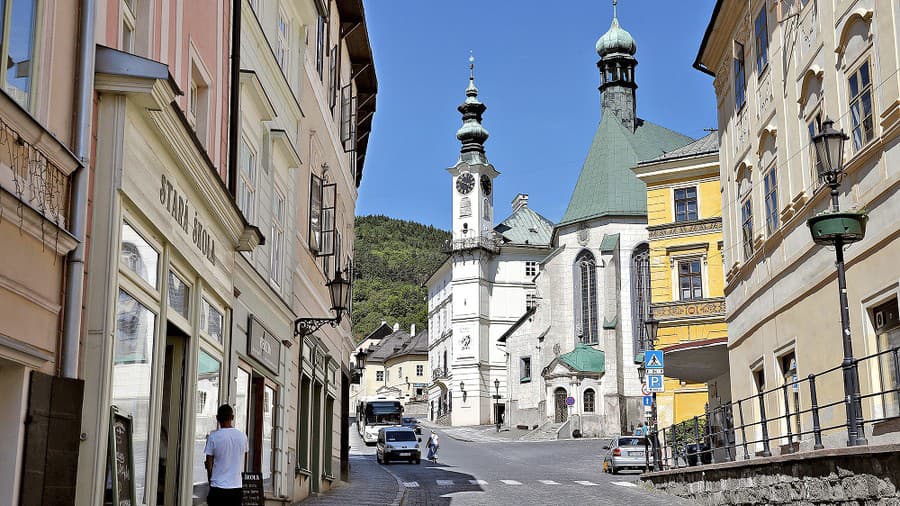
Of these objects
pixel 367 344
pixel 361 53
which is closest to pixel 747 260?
pixel 361 53

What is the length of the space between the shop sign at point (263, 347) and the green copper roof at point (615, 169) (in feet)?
228

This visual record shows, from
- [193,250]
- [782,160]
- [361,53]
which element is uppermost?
[361,53]

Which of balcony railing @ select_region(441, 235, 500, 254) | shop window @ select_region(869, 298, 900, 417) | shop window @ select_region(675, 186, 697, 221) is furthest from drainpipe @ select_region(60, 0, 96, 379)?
balcony railing @ select_region(441, 235, 500, 254)

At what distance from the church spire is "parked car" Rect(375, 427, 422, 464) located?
67126 millimetres

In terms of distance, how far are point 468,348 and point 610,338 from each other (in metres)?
28.0

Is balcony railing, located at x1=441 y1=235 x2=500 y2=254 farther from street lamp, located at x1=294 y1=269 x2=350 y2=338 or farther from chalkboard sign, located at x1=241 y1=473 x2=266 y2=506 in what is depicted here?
chalkboard sign, located at x1=241 y1=473 x2=266 y2=506

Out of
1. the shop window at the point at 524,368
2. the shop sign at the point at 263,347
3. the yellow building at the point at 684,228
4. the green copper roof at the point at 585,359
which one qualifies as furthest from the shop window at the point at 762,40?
the shop window at the point at 524,368

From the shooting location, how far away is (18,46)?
22.5 feet

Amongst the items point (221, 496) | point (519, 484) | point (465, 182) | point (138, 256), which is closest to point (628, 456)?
point (519, 484)

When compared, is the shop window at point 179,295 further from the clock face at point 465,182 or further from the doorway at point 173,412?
the clock face at point 465,182

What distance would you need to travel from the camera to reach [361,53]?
98.7 ft

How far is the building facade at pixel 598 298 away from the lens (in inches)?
3189

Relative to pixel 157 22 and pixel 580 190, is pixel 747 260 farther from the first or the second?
pixel 580 190

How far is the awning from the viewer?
27.7m
